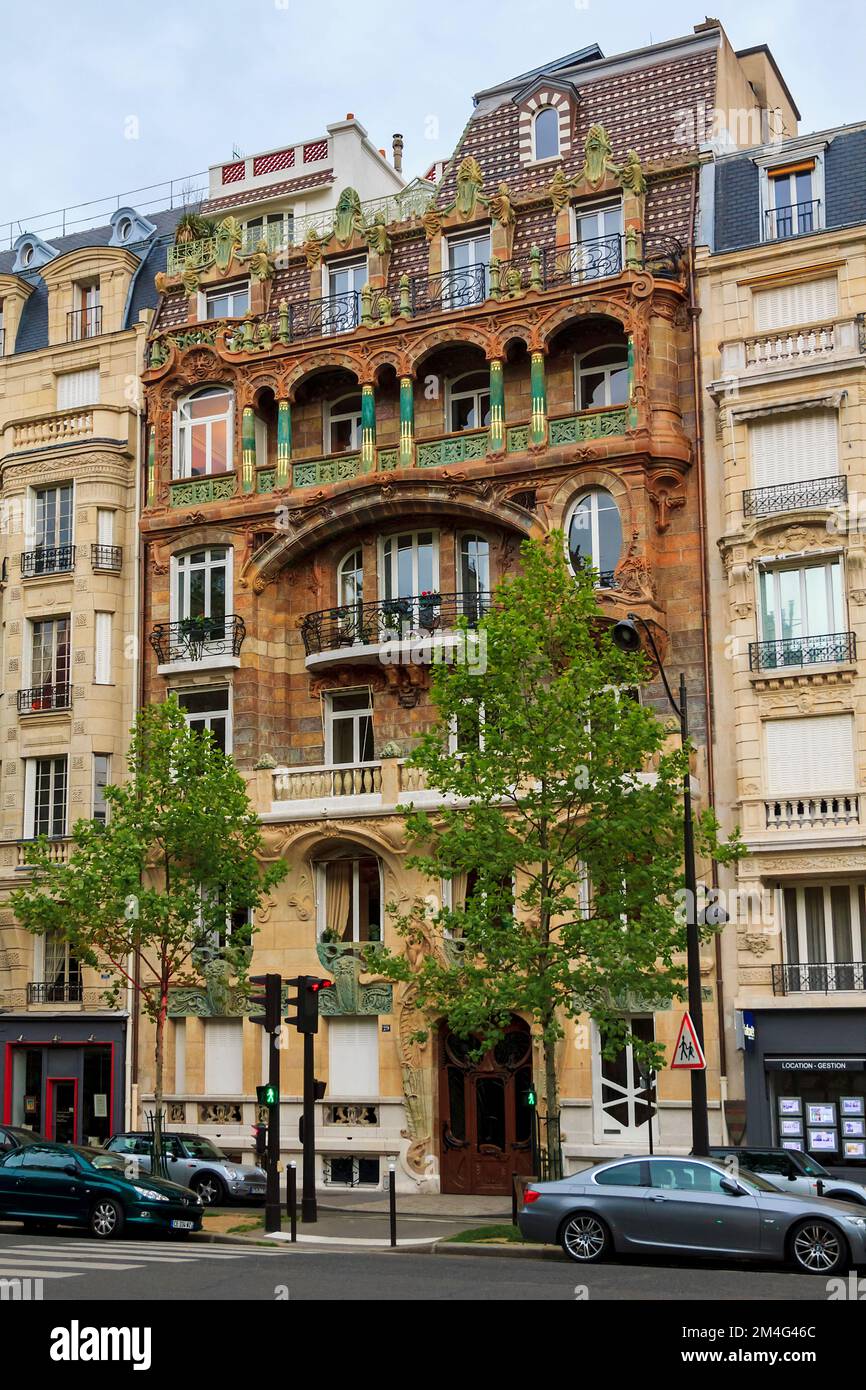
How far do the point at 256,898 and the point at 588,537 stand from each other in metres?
9.84

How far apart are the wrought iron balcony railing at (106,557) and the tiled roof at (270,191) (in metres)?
9.66

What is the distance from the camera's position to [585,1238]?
755 inches

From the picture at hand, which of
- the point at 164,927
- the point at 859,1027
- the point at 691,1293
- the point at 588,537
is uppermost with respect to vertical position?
the point at 588,537

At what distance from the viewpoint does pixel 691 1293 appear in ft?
51.6

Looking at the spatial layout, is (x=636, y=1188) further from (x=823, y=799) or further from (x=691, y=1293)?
(x=823, y=799)

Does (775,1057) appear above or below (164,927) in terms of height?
below

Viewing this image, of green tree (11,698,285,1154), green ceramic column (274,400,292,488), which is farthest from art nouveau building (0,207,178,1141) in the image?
green tree (11,698,285,1154)

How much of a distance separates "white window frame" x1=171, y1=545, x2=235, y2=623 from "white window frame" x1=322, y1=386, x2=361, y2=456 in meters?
3.25

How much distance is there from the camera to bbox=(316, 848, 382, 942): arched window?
34750 mm

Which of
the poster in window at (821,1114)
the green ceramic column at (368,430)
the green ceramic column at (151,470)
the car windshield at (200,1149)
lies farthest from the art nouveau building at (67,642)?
the poster in window at (821,1114)

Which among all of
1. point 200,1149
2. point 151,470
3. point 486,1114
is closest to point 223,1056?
point 200,1149

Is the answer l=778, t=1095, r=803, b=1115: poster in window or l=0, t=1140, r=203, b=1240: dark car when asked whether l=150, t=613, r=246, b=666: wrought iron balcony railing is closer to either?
l=778, t=1095, r=803, b=1115: poster in window
